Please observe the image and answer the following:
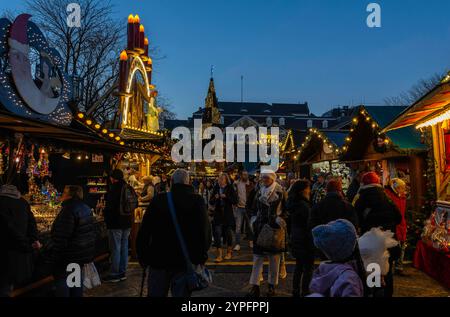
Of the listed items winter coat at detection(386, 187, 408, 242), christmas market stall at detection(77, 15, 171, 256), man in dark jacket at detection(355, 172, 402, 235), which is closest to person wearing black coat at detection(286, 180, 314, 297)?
man in dark jacket at detection(355, 172, 402, 235)

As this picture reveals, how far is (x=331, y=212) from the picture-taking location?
4.58m

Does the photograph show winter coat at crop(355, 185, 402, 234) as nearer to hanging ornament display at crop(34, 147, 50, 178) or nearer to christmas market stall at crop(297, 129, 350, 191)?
hanging ornament display at crop(34, 147, 50, 178)

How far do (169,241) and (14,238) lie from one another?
72.7 inches

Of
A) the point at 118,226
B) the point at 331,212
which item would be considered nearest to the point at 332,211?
the point at 331,212

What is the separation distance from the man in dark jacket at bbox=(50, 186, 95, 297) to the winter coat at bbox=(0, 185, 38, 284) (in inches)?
12.1

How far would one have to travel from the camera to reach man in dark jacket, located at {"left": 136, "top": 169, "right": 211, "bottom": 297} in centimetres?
353

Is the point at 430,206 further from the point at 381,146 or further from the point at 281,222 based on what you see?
the point at 281,222

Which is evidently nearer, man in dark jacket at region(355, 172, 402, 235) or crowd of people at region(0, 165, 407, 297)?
crowd of people at region(0, 165, 407, 297)

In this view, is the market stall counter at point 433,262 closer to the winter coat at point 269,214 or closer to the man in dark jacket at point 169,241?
the winter coat at point 269,214

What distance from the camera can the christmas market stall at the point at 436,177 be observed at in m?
5.93

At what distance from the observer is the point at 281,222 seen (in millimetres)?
5320

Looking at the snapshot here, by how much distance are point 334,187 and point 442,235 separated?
A: 298cm

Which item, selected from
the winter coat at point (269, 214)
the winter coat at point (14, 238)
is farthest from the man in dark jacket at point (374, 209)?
the winter coat at point (14, 238)

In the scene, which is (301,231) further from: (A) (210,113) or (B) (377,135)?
(A) (210,113)
